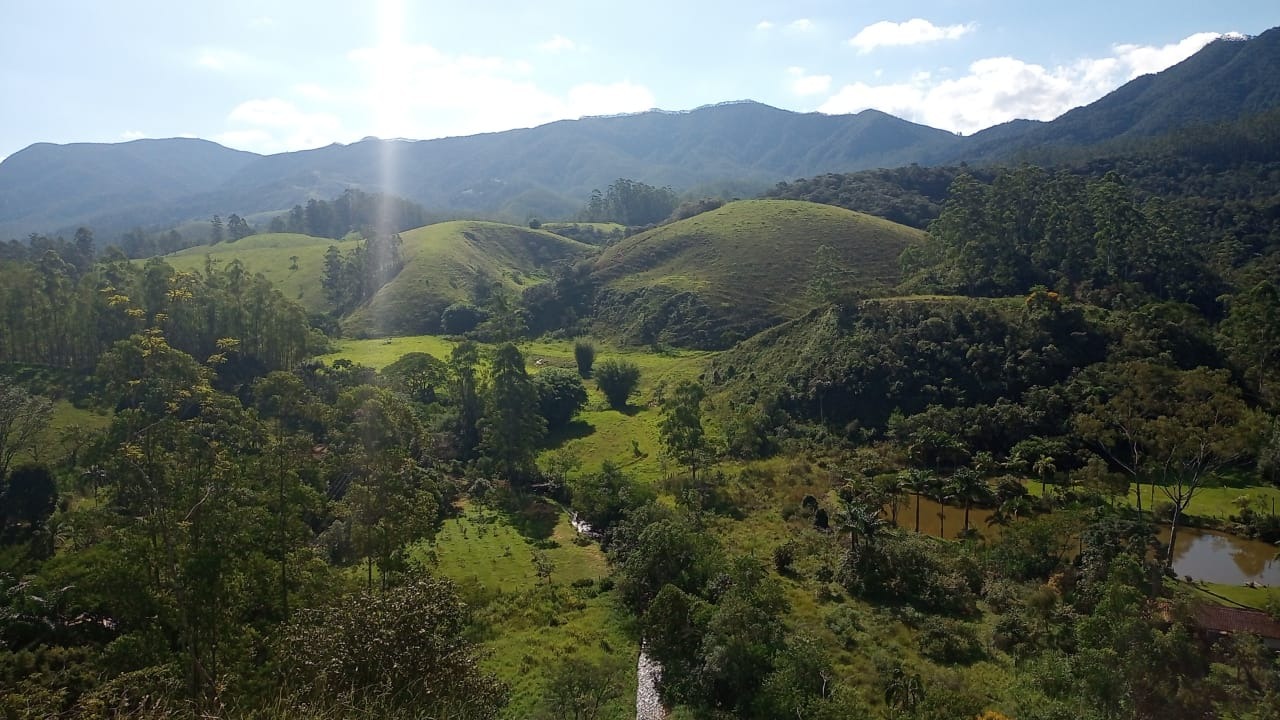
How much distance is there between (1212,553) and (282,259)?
15235cm

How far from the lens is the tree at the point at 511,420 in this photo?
168ft

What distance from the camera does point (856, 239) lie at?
113 meters

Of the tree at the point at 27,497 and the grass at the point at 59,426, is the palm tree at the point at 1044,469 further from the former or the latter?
the grass at the point at 59,426

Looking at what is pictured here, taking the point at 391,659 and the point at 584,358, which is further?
the point at 584,358

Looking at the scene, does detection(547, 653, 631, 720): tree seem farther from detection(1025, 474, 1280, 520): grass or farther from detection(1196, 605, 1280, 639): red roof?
detection(1025, 474, 1280, 520): grass

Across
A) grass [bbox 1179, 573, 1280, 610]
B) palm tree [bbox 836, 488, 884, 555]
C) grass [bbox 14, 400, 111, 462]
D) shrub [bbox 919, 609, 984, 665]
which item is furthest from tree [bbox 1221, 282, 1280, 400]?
grass [bbox 14, 400, 111, 462]

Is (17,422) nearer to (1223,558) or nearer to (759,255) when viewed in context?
(1223,558)

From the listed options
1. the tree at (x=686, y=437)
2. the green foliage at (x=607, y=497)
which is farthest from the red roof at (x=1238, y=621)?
the tree at (x=686, y=437)

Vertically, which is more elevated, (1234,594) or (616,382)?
(616,382)

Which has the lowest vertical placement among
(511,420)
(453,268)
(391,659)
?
(511,420)

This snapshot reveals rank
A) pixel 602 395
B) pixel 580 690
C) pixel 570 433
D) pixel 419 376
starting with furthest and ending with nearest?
pixel 602 395, pixel 419 376, pixel 570 433, pixel 580 690

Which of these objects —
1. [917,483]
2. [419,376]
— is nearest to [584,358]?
[419,376]

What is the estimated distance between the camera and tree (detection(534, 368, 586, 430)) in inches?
2628

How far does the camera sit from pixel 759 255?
4390 inches
